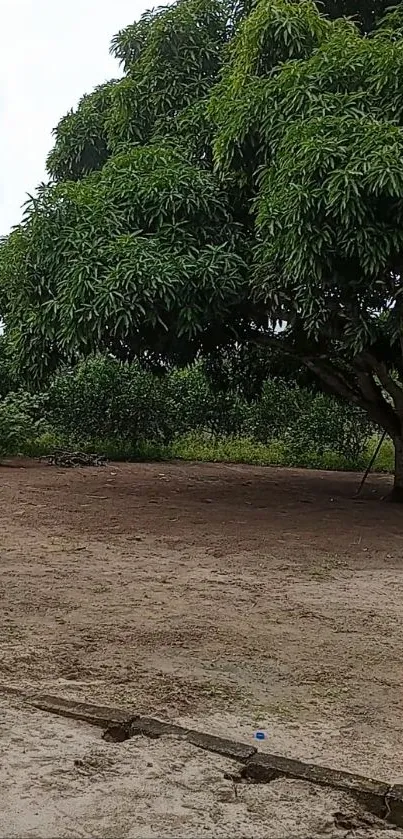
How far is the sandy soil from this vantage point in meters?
2.43

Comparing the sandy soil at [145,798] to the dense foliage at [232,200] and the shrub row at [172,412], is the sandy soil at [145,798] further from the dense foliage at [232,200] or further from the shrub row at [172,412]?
the shrub row at [172,412]

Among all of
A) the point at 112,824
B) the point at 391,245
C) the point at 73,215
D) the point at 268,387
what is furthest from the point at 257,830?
the point at 268,387

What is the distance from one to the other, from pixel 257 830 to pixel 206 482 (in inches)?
378

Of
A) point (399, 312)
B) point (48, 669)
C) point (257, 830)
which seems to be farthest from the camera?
point (399, 312)

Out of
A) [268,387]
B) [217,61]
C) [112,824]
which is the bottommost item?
[112,824]

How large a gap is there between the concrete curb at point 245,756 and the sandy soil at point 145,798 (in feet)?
0.16

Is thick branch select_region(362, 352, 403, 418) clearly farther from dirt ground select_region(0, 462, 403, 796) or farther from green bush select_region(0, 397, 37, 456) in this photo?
green bush select_region(0, 397, 37, 456)

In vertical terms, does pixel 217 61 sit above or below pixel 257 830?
above

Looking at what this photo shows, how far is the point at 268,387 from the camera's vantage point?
50.7 feet

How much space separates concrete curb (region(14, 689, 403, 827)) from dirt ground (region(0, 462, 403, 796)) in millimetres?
120

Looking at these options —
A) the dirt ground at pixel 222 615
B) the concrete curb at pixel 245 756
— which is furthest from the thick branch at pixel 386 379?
the concrete curb at pixel 245 756

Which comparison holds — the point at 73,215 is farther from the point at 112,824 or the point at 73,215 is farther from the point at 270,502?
the point at 112,824

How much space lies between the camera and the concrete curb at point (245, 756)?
2.65m

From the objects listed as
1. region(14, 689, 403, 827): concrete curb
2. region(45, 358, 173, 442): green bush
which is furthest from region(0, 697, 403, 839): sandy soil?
region(45, 358, 173, 442): green bush
